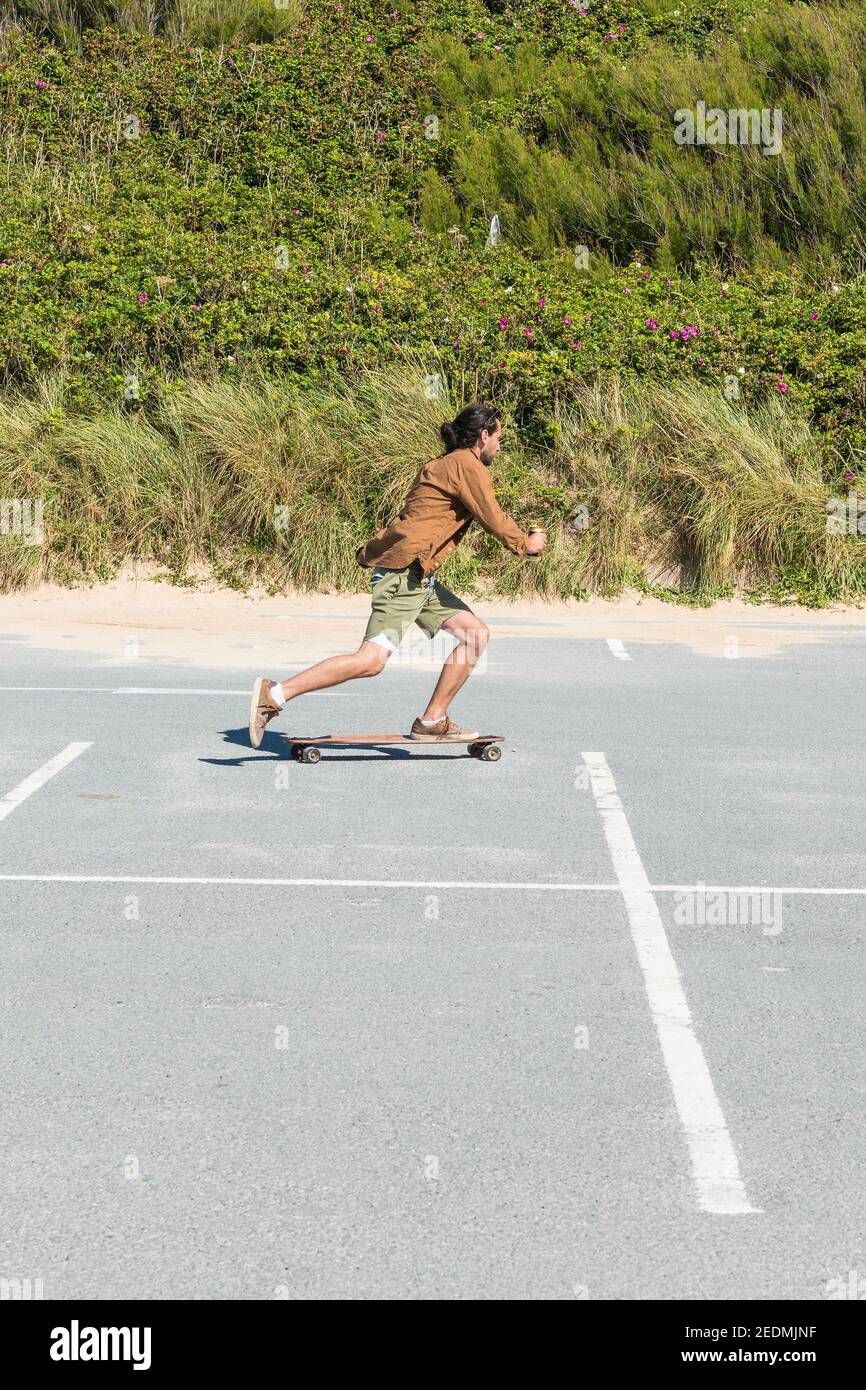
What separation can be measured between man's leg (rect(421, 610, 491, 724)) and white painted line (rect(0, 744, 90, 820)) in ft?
6.44

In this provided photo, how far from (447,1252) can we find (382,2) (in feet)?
96.1

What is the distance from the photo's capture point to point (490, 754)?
9539 millimetres

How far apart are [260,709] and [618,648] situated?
6.13m

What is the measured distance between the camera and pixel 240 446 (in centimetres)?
1744

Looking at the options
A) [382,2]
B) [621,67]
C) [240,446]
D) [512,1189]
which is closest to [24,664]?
[240,446]

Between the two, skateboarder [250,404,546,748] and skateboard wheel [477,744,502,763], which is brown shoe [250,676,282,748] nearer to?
skateboarder [250,404,546,748]

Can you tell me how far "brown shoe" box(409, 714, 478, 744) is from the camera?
30.4ft

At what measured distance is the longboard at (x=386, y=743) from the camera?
9.14 meters

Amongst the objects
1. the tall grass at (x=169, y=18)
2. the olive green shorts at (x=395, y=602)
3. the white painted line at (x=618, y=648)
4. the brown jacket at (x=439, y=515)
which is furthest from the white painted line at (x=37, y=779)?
the tall grass at (x=169, y=18)

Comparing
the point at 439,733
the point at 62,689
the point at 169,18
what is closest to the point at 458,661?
the point at 439,733

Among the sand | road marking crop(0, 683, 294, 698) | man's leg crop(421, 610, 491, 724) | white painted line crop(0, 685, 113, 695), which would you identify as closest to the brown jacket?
man's leg crop(421, 610, 491, 724)

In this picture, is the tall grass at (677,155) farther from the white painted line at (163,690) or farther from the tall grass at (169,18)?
the white painted line at (163,690)

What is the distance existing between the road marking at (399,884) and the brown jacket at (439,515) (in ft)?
7.85

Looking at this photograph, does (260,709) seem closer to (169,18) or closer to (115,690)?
(115,690)
